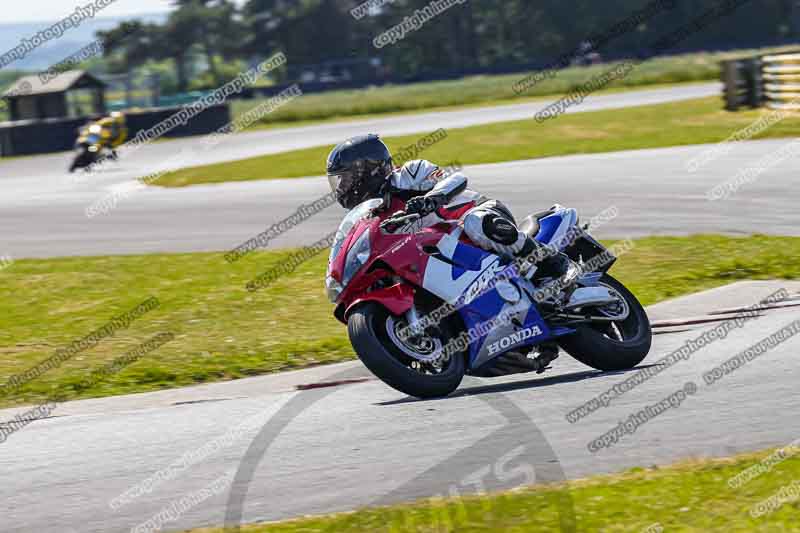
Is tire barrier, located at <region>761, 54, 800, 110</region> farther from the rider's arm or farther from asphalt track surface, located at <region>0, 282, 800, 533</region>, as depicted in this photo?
Result: the rider's arm

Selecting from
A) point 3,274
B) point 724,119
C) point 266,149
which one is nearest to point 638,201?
point 3,274

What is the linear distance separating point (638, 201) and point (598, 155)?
7128 mm

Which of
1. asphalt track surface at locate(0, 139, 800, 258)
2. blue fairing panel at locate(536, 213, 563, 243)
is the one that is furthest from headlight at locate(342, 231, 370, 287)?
asphalt track surface at locate(0, 139, 800, 258)

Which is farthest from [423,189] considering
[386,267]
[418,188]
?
[386,267]

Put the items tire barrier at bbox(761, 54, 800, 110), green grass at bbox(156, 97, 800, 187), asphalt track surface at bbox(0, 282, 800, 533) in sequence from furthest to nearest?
tire barrier at bbox(761, 54, 800, 110), green grass at bbox(156, 97, 800, 187), asphalt track surface at bbox(0, 282, 800, 533)

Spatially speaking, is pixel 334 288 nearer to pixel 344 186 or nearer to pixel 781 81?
pixel 344 186

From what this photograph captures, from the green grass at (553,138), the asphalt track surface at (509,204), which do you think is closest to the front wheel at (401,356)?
the asphalt track surface at (509,204)

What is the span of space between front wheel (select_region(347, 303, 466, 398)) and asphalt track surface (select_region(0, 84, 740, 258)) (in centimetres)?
772

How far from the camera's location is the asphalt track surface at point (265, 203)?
55.5 ft

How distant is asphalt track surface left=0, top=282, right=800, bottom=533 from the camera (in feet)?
19.5

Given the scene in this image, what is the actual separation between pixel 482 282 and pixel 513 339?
1.36 feet

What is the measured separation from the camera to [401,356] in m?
7.48

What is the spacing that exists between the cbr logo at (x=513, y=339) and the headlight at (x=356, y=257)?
994 mm

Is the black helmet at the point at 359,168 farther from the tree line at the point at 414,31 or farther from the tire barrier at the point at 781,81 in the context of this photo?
the tree line at the point at 414,31
